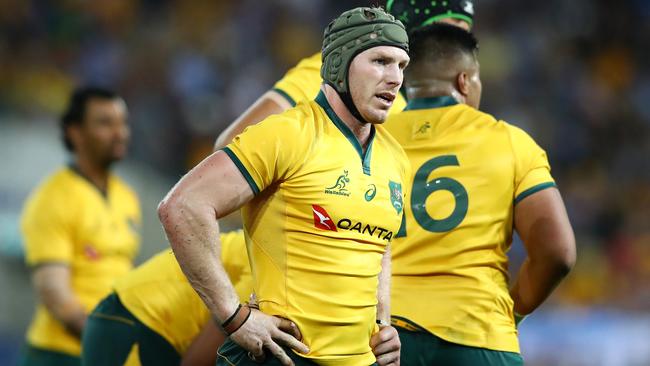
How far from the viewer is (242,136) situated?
3426mm

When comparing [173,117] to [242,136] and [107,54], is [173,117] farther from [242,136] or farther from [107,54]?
[242,136]

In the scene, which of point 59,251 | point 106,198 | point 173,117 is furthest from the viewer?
point 173,117

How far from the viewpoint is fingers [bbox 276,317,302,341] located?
3447 mm

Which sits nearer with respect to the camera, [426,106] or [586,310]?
[426,106]

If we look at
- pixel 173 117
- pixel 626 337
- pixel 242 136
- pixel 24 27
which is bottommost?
pixel 626 337

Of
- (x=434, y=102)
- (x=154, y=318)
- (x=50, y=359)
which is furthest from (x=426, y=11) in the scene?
(x=50, y=359)

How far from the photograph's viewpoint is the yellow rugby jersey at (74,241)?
654 cm

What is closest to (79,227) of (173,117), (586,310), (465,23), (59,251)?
(59,251)

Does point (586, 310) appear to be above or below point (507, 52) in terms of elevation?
below

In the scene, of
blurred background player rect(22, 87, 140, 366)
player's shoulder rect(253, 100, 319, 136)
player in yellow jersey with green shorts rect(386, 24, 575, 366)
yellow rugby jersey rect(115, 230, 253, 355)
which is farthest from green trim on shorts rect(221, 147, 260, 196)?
blurred background player rect(22, 87, 140, 366)

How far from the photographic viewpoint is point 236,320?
340 centimetres

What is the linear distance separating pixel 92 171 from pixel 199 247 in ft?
12.6

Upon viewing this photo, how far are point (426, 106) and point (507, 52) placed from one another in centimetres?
931

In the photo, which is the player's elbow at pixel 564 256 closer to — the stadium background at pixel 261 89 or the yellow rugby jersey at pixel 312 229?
the yellow rugby jersey at pixel 312 229
